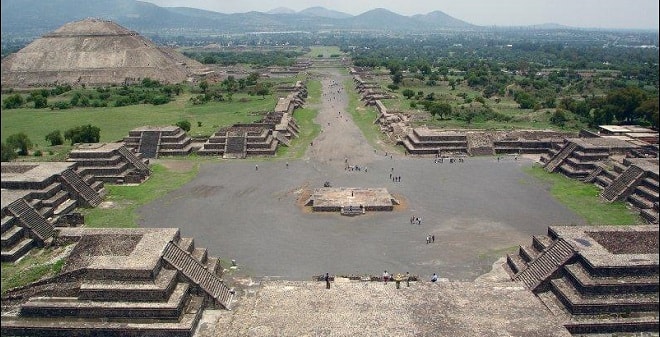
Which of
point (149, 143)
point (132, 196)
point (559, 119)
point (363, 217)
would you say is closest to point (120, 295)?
point (363, 217)

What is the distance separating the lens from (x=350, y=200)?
41.0 m

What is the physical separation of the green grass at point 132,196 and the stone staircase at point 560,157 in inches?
1418

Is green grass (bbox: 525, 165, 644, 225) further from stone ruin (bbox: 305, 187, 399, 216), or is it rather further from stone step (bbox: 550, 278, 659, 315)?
stone ruin (bbox: 305, 187, 399, 216)

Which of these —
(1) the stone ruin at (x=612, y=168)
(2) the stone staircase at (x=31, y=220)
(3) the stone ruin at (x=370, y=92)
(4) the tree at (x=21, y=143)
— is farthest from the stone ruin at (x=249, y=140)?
(1) the stone ruin at (x=612, y=168)

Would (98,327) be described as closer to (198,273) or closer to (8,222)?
(198,273)

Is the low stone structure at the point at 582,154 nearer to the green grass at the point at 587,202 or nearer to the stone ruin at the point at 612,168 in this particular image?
the stone ruin at the point at 612,168

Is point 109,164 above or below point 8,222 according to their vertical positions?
below

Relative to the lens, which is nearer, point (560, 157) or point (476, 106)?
point (560, 157)

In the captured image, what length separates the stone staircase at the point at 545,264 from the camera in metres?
25.2

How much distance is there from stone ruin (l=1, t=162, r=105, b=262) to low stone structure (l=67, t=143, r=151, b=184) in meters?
2.80

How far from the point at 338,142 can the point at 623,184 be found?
108ft

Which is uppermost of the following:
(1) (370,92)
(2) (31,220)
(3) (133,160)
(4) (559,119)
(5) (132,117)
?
(4) (559,119)

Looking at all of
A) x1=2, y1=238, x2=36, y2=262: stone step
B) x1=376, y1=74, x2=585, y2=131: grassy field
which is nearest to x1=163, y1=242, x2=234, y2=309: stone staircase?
x1=2, y1=238, x2=36, y2=262: stone step

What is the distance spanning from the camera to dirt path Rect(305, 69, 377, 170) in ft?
183
